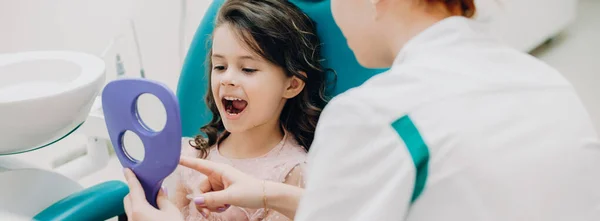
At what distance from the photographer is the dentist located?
458mm

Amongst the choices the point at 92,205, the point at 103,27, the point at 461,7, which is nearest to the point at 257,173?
the point at 92,205

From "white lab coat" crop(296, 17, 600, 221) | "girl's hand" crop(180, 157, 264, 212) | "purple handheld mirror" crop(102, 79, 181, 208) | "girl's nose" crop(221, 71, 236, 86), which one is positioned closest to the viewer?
"white lab coat" crop(296, 17, 600, 221)

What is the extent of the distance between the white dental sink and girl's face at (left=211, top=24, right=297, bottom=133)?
0.20m

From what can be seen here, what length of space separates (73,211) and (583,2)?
2.91m

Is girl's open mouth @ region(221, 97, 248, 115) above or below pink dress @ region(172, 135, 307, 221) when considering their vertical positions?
above

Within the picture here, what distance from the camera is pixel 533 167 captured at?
481 millimetres

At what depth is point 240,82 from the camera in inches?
37.6

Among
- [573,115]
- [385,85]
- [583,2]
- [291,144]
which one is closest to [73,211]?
[291,144]

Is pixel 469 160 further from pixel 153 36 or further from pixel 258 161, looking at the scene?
pixel 153 36

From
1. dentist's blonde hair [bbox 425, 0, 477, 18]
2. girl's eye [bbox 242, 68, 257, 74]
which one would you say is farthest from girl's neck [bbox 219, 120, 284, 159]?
dentist's blonde hair [bbox 425, 0, 477, 18]

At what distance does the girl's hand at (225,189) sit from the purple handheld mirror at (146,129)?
8 centimetres

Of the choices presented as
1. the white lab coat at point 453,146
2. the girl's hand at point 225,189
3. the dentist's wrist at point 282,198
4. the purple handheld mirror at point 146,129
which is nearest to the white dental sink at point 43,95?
the purple handheld mirror at point 146,129

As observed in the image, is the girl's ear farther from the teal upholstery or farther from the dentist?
the dentist

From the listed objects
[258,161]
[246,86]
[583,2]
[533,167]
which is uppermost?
[533,167]
